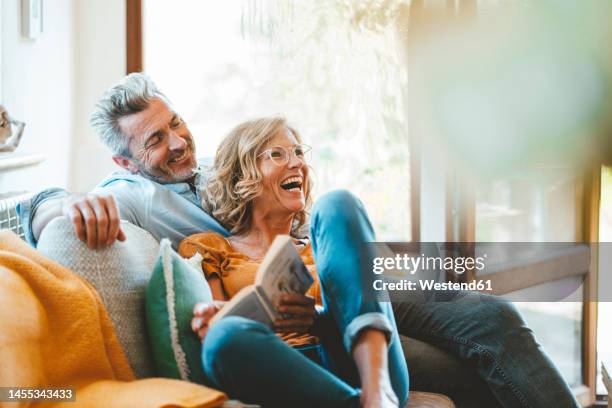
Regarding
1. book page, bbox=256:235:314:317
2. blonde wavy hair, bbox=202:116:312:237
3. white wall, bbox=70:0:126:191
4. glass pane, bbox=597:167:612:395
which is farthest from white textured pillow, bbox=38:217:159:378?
glass pane, bbox=597:167:612:395

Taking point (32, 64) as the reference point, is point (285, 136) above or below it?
below

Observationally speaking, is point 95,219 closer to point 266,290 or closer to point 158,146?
point 266,290

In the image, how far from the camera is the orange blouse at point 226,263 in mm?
1693

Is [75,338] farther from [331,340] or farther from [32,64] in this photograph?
[32,64]

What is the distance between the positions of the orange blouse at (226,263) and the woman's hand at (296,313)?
0.16 meters

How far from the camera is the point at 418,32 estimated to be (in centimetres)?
311

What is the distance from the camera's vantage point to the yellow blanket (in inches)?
44.5

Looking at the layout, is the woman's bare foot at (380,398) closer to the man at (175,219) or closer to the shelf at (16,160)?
the man at (175,219)

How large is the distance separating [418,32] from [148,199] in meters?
1.67

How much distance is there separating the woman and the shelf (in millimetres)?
615

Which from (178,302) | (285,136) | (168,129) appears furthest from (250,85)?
(178,302)

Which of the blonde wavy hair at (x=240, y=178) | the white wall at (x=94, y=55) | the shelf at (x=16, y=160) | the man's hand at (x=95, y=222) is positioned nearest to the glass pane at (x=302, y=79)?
the white wall at (x=94, y=55)

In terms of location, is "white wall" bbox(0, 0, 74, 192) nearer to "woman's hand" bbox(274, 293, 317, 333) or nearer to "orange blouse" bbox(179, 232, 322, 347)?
"orange blouse" bbox(179, 232, 322, 347)

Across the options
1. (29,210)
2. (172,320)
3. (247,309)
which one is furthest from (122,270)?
(29,210)
